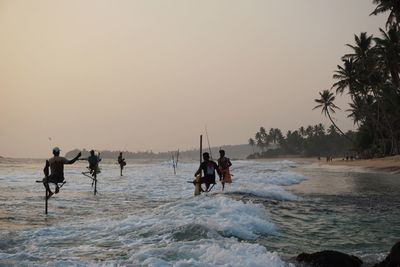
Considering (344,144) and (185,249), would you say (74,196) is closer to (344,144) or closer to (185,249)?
(185,249)

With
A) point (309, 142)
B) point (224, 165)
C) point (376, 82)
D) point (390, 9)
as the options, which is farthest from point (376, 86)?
point (309, 142)

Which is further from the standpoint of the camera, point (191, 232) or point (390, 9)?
point (390, 9)

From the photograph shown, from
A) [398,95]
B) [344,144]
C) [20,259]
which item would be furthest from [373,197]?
[344,144]

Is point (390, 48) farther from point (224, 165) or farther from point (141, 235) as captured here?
point (141, 235)

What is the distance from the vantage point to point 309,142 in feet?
479

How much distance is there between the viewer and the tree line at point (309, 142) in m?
143

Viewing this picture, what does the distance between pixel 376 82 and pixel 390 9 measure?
58.1 ft

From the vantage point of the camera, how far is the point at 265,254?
7324 millimetres

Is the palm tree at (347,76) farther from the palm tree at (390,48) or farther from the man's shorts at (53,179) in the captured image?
the man's shorts at (53,179)

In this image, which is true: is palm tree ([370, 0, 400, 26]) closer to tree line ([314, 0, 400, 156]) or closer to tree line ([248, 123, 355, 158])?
tree line ([314, 0, 400, 156])

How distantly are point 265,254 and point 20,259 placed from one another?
14.2ft

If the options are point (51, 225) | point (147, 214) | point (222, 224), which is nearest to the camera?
point (222, 224)

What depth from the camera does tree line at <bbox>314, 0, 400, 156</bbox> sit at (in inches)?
1809

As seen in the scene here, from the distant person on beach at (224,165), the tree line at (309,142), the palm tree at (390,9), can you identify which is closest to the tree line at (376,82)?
the palm tree at (390,9)
